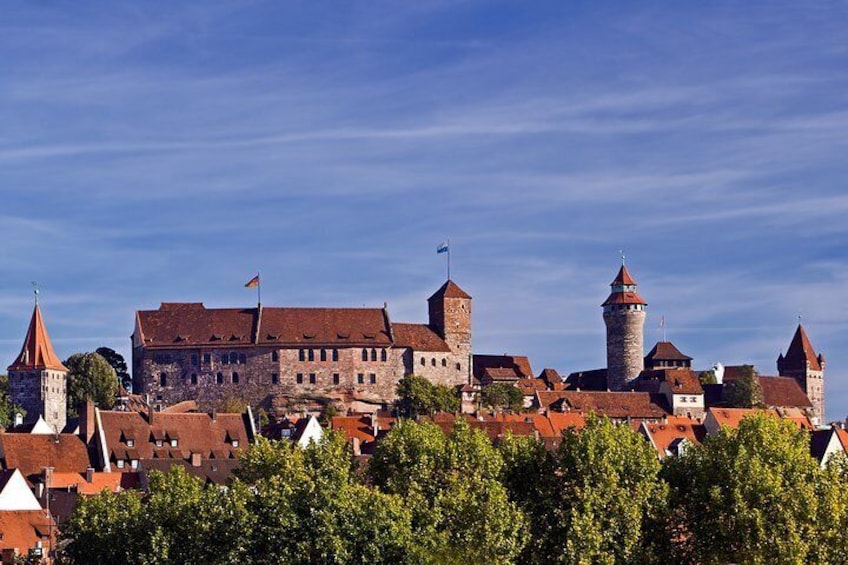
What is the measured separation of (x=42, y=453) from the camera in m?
116

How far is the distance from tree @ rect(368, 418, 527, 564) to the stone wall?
91449 mm

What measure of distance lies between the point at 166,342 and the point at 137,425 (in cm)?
4081

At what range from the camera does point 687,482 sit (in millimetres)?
81562

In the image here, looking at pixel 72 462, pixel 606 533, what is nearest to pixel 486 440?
pixel 606 533

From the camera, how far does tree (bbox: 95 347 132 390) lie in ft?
577

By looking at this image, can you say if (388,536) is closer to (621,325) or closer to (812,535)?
(812,535)

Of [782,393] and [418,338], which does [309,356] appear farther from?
[782,393]

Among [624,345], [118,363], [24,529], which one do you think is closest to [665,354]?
[624,345]

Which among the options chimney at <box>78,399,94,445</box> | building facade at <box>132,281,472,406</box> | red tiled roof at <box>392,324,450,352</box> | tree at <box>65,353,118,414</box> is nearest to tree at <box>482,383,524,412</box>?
building facade at <box>132,281,472,406</box>

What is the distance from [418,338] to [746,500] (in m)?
93.7

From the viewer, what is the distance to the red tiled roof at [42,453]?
11262 centimetres

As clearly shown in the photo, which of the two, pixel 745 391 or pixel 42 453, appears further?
pixel 745 391

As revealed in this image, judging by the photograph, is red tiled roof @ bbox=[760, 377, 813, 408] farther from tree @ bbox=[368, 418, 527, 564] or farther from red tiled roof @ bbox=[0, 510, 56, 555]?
red tiled roof @ bbox=[0, 510, 56, 555]

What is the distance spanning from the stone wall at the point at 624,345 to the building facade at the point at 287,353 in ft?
47.4
